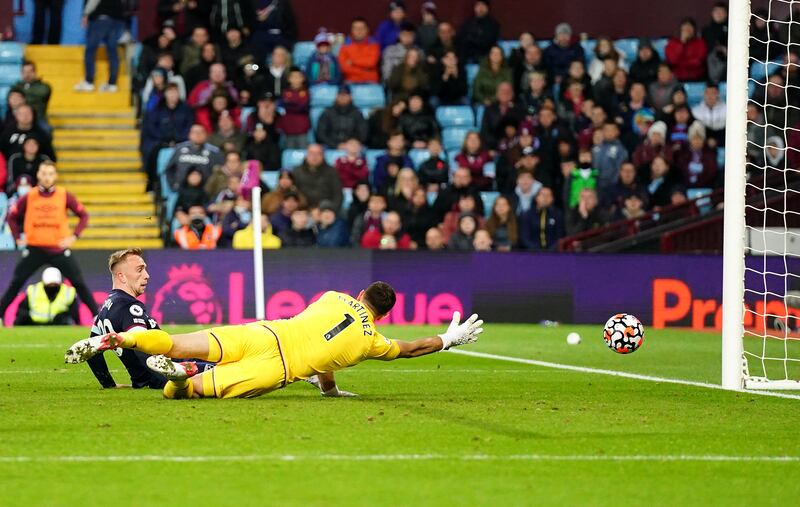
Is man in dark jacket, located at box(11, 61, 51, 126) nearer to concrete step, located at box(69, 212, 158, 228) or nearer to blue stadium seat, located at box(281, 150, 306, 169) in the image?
concrete step, located at box(69, 212, 158, 228)

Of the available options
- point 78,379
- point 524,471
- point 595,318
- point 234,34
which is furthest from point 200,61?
point 524,471

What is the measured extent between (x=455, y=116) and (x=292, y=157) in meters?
3.03

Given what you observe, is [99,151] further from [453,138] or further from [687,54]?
[687,54]

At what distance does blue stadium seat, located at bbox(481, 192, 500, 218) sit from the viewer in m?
22.9

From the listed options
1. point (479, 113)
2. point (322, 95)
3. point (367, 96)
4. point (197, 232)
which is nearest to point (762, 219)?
point (479, 113)

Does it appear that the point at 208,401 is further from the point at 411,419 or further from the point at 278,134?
the point at 278,134

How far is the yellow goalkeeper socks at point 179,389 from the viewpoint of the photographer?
948 cm

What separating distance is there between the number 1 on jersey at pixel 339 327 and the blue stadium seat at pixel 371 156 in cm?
1401

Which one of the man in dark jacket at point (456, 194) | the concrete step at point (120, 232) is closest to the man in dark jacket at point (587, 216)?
the man in dark jacket at point (456, 194)

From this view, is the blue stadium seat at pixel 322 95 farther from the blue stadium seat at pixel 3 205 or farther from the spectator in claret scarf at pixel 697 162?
the spectator in claret scarf at pixel 697 162

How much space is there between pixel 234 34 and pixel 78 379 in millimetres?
13895

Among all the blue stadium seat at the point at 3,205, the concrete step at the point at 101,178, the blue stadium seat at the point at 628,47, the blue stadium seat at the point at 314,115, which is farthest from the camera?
the blue stadium seat at the point at 628,47

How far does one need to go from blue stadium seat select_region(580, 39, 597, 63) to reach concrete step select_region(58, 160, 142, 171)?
26.4ft

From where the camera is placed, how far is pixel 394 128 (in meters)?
23.9
